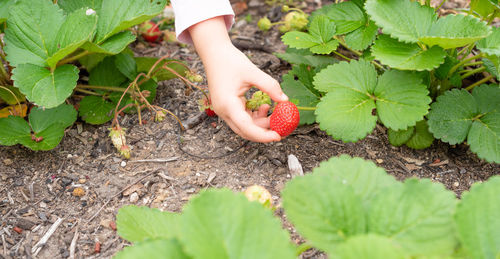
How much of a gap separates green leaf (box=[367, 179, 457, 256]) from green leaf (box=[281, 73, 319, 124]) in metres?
0.79

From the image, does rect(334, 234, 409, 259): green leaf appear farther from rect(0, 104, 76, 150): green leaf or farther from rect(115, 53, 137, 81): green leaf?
rect(115, 53, 137, 81): green leaf

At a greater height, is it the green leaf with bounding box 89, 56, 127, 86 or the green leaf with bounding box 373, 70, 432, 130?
the green leaf with bounding box 373, 70, 432, 130

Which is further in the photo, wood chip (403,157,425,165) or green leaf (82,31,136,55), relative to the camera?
wood chip (403,157,425,165)

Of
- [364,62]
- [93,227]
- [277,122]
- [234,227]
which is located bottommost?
[93,227]

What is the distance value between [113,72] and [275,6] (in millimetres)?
1117

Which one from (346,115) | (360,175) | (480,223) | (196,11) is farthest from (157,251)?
(196,11)

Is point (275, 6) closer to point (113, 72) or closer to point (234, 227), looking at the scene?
point (113, 72)

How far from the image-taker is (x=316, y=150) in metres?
1.61

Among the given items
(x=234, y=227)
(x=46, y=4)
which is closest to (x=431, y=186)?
(x=234, y=227)

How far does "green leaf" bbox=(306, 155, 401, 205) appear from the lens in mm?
902

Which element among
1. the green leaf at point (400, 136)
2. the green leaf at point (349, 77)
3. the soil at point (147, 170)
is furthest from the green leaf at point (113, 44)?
the green leaf at point (400, 136)

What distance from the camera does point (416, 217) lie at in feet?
2.63

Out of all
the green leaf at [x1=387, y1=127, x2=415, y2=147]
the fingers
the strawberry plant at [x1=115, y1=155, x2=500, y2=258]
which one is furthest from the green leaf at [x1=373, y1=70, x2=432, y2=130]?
the strawberry plant at [x1=115, y1=155, x2=500, y2=258]

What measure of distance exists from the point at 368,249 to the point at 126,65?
140cm
